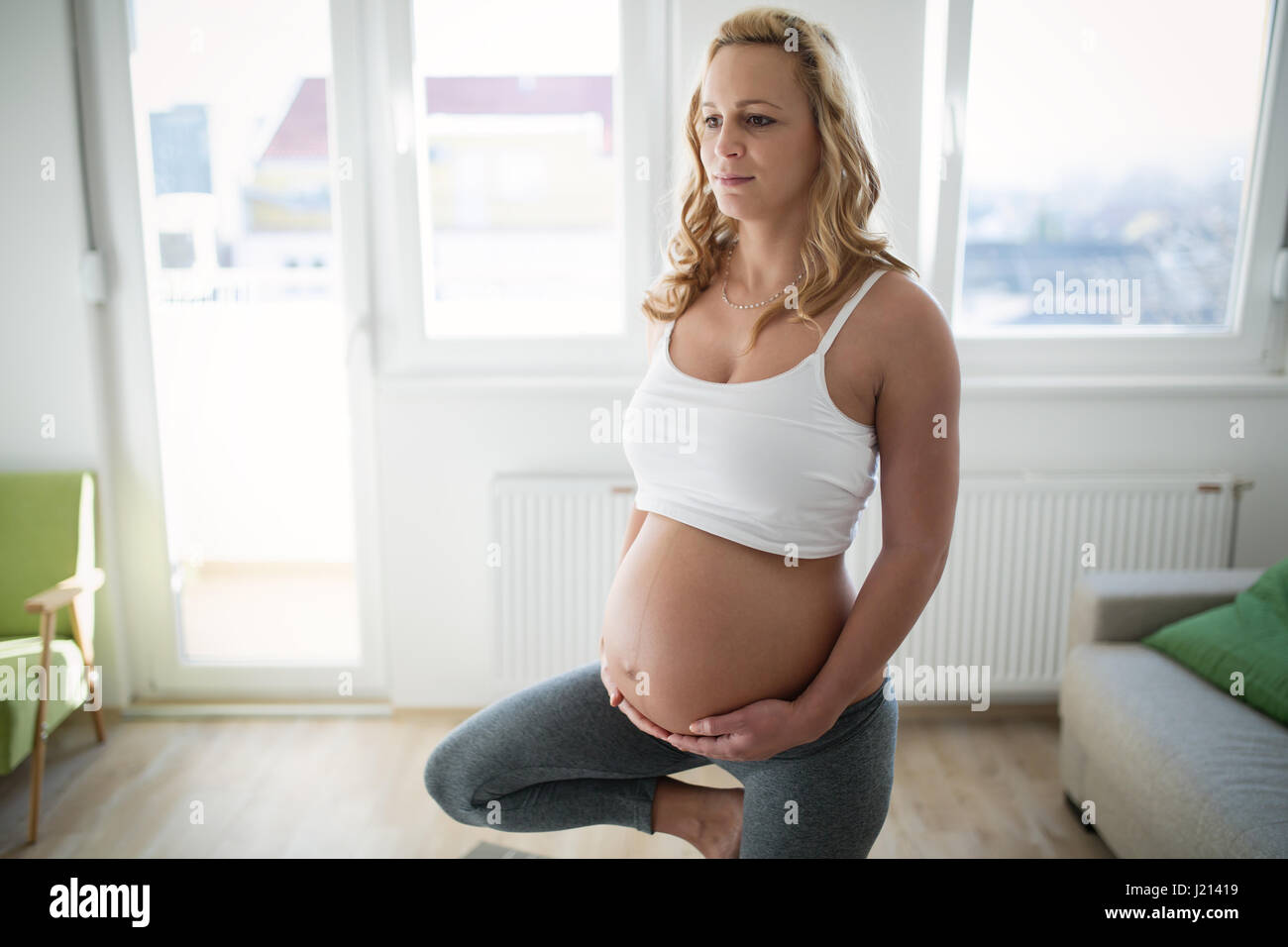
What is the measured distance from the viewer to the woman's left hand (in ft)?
3.50

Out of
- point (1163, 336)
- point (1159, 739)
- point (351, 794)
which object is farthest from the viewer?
point (1163, 336)

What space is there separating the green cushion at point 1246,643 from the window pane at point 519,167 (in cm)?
151

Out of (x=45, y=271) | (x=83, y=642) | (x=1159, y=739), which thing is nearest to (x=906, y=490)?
(x=1159, y=739)

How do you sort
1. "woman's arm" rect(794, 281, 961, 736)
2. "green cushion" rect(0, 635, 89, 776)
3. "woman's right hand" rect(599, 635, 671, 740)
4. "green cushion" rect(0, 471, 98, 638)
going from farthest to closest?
"green cushion" rect(0, 471, 98, 638) → "green cushion" rect(0, 635, 89, 776) → "woman's right hand" rect(599, 635, 671, 740) → "woman's arm" rect(794, 281, 961, 736)

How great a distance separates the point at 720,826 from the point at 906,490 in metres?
0.52

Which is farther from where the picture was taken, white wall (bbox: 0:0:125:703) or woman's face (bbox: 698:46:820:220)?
white wall (bbox: 0:0:125:703)

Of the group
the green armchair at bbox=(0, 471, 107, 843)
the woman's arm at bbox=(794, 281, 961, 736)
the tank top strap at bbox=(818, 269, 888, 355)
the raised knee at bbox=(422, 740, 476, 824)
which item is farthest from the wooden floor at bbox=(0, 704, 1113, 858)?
the tank top strap at bbox=(818, 269, 888, 355)

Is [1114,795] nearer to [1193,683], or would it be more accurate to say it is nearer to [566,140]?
[1193,683]

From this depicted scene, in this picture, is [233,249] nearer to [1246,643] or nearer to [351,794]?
[351,794]

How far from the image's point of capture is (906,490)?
105 cm

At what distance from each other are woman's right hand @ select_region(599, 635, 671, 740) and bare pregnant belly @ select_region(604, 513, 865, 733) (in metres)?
0.01
